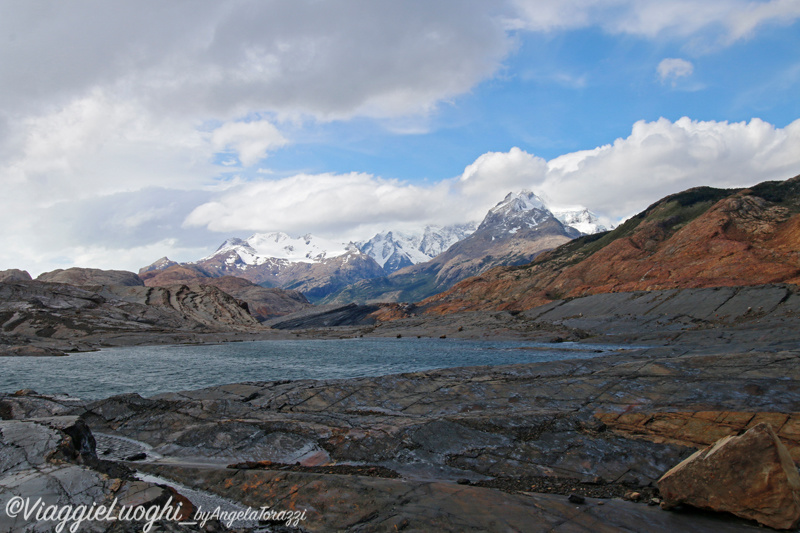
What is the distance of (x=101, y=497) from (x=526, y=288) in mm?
151866

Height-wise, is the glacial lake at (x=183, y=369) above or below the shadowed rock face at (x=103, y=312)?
below

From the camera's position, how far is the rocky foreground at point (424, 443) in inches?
453

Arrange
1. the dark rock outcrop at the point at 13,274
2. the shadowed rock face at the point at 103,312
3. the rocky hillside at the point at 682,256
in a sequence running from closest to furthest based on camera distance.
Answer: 1. the shadowed rock face at the point at 103,312
2. the rocky hillside at the point at 682,256
3. the dark rock outcrop at the point at 13,274

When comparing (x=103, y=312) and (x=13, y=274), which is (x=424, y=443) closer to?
(x=103, y=312)

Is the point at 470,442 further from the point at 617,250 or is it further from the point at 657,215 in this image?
the point at 657,215

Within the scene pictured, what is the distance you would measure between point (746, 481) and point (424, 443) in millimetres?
10409

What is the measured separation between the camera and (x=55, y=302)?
101 metres

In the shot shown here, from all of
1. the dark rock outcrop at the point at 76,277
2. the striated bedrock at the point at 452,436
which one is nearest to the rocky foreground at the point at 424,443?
the striated bedrock at the point at 452,436

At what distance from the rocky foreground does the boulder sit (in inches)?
16.3

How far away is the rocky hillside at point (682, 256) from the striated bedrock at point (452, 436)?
70.6 metres

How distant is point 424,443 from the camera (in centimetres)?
1773

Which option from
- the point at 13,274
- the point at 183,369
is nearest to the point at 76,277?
the point at 13,274

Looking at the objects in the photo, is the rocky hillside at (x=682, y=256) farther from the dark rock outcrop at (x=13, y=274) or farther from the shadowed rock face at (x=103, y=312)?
the dark rock outcrop at (x=13, y=274)

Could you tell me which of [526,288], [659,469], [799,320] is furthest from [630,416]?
[526,288]
